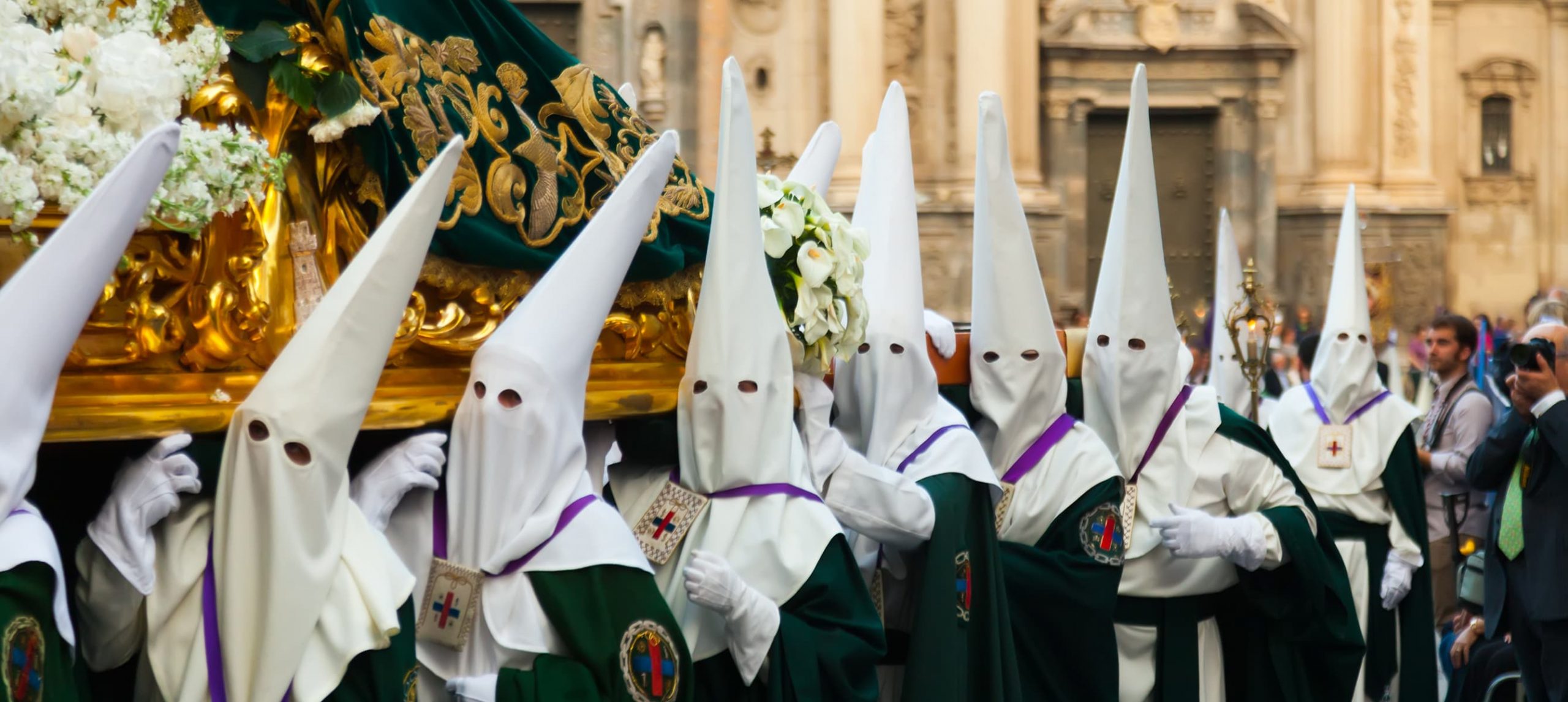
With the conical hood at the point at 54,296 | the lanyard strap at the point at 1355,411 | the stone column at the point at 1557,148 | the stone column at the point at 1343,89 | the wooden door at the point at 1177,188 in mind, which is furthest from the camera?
the stone column at the point at 1557,148

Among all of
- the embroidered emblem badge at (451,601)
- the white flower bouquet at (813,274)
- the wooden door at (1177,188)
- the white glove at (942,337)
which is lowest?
the embroidered emblem badge at (451,601)

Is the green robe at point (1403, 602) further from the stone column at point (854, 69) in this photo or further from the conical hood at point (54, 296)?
the stone column at point (854, 69)

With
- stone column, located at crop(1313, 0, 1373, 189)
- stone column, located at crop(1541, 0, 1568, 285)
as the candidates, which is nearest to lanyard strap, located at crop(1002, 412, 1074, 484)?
stone column, located at crop(1313, 0, 1373, 189)

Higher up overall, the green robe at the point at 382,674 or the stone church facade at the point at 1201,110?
the stone church facade at the point at 1201,110

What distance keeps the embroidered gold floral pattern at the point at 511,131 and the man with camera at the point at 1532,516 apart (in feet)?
9.22

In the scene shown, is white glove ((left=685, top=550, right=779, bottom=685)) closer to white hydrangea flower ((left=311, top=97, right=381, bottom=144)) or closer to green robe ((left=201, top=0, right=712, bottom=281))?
green robe ((left=201, top=0, right=712, bottom=281))

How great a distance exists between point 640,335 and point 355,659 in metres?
1.29

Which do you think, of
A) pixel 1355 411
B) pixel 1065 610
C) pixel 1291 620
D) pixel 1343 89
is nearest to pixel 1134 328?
pixel 1065 610

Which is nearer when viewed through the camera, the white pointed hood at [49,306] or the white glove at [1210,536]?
the white pointed hood at [49,306]

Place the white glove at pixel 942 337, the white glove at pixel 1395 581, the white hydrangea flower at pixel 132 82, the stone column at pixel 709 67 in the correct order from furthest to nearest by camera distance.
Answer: the stone column at pixel 709 67
the white glove at pixel 1395 581
the white glove at pixel 942 337
the white hydrangea flower at pixel 132 82

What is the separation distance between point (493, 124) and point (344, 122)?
1.82 feet

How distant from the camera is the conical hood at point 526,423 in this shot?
329 cm

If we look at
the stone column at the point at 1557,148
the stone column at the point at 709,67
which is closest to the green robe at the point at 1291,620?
the stone column at the point at 709,67

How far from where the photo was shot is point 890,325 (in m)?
4.76
